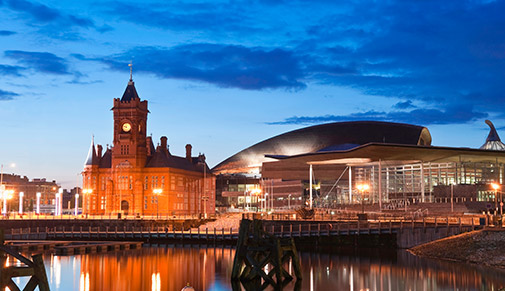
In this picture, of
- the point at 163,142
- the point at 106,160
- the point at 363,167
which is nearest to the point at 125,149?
the point at 106,160

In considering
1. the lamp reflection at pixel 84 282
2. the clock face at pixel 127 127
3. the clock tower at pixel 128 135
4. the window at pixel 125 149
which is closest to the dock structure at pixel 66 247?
the lamp reflection at pixel 84 282

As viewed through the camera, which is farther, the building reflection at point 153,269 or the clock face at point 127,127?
the clock face at point 127,127

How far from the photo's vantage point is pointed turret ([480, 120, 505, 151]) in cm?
13275

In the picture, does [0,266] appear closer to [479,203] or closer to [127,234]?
[127,234]

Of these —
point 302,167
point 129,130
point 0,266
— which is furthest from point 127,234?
point 302,167

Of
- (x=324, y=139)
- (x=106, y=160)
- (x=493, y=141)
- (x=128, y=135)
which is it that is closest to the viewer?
(x=128, y=135)

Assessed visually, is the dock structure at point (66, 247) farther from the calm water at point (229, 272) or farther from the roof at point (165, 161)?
the roof at point (165, 161)

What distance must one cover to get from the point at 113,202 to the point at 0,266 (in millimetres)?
86959

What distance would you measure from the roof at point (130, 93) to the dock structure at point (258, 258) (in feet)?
246

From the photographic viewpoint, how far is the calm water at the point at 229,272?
38.8 m

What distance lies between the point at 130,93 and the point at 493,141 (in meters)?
76.5

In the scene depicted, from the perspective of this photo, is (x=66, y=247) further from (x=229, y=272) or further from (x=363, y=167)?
(x=363, y=167)

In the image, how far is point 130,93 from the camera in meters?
113

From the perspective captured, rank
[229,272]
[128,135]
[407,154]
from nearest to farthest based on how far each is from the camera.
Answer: [229,272] < [407,154] < [128,135]
